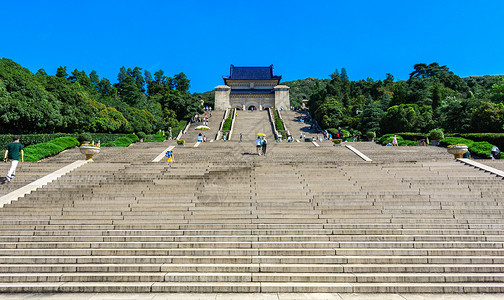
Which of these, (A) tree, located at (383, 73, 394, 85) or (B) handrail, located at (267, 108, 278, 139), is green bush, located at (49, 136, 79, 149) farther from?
(A) tree, located at (383, 73, 394, 85)

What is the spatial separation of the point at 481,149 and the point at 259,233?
53.0 ft

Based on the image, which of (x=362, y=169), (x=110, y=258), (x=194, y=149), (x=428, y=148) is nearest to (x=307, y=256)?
(x=110, y=258)

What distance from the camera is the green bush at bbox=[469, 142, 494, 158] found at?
16.8 metres

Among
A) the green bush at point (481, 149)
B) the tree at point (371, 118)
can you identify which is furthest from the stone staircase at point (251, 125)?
the green bush at point (481, 149)

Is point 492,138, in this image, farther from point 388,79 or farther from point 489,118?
point 388,79

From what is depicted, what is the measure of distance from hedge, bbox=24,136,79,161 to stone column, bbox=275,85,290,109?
42.1 m

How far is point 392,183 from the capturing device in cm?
976

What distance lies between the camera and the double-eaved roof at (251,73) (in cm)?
6562

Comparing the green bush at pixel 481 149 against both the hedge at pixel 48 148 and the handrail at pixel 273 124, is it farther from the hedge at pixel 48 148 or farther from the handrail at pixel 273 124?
the hedge at pixel 48 148

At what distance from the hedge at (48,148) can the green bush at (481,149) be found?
23.2 m

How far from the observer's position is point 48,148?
1891 cm

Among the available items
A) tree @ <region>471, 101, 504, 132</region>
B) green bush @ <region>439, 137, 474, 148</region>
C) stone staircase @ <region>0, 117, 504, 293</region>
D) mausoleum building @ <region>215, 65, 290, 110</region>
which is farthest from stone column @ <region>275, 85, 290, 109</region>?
stone staircase @ <region>0, 117, 504, 293</region>

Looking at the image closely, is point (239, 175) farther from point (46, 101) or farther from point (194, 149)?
point (46, 101)

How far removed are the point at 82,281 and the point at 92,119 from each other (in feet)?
85.4
